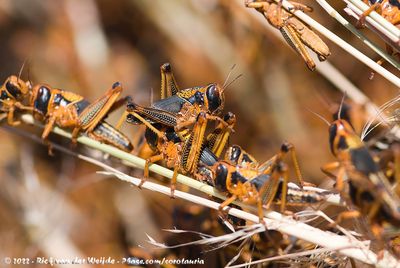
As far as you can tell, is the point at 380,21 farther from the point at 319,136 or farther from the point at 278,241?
the point at 319,136

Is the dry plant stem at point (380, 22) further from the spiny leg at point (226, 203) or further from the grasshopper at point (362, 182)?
the spiny leg at point (226, 203)

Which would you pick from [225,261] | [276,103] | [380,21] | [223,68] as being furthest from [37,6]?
[380,21]

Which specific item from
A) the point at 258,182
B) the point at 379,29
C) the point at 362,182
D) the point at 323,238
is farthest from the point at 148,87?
the point at 362,182

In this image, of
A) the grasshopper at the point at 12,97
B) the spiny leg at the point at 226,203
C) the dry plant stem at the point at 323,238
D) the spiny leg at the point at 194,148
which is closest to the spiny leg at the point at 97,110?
the grasshopper at the point at 12,97

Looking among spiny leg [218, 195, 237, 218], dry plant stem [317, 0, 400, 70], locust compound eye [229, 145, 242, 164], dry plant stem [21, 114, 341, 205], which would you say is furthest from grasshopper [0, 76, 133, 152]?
dry plant stem [317, 0, 400, 70]

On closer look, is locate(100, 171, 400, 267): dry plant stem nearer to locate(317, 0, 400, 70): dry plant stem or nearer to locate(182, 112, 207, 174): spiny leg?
locate(182, 112, 207, 174): spiny leg

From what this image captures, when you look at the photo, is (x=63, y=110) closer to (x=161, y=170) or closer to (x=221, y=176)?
(x=161, y=170)
